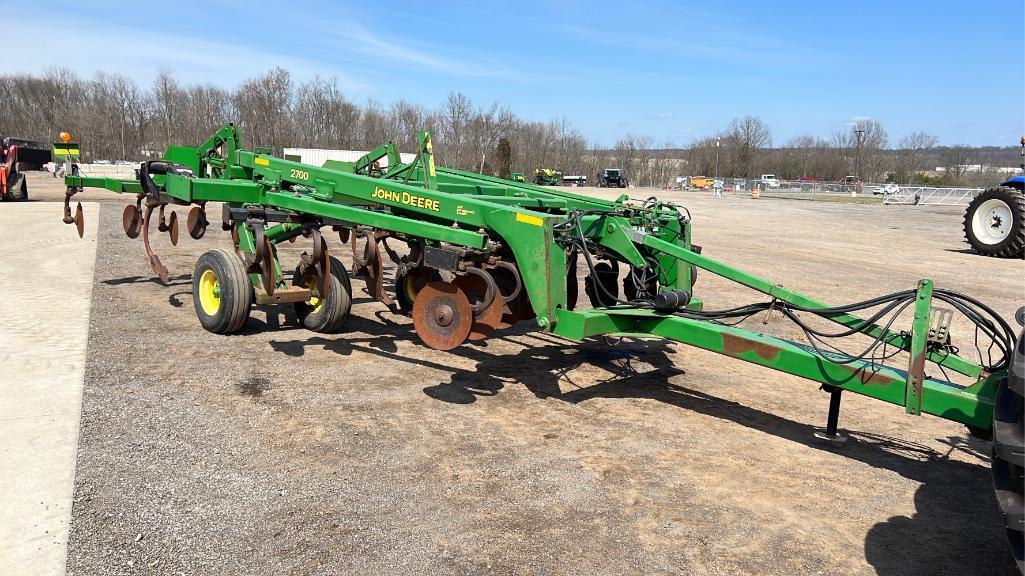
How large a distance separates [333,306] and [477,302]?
2328 millimetres

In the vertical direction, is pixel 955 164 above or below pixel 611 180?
above

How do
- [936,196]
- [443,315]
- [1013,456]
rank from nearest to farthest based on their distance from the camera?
[1013,456]
[443,315]
[936,196]

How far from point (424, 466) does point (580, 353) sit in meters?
2.91

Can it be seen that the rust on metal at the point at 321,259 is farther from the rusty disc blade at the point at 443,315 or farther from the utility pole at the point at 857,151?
the utility pole at the point at 857,151

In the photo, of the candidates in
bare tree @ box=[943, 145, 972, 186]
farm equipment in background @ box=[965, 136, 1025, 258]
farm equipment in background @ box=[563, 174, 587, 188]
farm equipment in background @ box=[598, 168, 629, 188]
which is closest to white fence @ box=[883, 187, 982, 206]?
bare tree @ box=[943, 145, 972, 186]

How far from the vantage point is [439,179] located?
314 inches

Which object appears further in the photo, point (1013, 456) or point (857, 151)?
point (857, 151)

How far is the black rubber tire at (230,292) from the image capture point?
267 inches

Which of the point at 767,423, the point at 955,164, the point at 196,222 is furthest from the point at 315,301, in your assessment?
the point at 955,164

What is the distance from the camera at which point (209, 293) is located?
7.26 meters

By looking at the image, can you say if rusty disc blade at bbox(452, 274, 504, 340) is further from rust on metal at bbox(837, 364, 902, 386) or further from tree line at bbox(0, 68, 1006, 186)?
tree line at bbox(0, 68, 1006, 186)

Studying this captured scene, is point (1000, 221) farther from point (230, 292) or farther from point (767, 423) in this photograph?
point (230, 292)

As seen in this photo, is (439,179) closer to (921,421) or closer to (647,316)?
(647,316)

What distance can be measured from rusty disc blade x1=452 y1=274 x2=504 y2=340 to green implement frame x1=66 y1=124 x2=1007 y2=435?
15 millimetres
